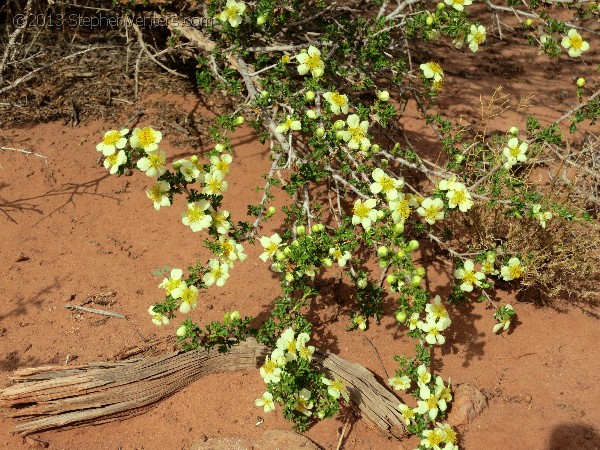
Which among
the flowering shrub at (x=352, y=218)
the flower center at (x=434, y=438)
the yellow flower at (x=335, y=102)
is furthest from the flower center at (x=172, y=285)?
the flower center at (x=434, y=438)

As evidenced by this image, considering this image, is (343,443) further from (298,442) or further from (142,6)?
(142,6)

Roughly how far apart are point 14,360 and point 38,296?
1.19ft

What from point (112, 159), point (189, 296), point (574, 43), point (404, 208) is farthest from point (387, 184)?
point (574, 43)

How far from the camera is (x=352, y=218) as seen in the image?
255 cm

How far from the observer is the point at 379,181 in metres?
2.50

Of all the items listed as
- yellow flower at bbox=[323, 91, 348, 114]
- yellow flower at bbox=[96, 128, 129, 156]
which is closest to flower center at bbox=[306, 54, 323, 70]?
yellow flower at bbox=[323, 91, 348, 114]

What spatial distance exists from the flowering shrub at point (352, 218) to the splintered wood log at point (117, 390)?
4.1 inches

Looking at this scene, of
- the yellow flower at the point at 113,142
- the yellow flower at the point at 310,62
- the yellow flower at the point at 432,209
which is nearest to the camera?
the yellow flower at the point at 113,142

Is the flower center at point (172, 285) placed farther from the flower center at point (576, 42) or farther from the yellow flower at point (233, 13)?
the flower center at point (576, 42)

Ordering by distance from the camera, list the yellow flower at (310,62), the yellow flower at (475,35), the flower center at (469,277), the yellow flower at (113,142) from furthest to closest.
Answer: the yellow flower at (475,35) < the yellow flower at (310,62) < the flower center at (469,277) < the yellow flower at (113,142)

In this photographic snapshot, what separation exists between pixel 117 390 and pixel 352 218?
1.27 metres

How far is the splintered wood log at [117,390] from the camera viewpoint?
7.80 feet

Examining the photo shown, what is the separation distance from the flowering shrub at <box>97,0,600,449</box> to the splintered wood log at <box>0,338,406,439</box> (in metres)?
0.10

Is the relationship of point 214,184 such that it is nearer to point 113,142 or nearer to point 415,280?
point 113,142
